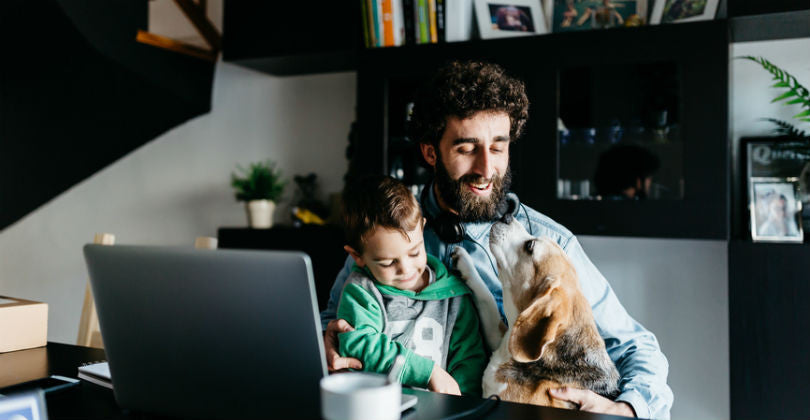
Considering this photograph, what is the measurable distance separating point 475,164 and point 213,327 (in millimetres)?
878

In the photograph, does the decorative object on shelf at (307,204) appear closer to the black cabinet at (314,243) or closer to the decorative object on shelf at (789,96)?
the black cabinet at (314,243)

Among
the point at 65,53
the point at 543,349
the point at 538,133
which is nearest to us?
the point at 543,349

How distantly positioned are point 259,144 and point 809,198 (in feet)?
7.92

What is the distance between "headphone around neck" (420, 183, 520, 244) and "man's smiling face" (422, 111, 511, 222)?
15mm

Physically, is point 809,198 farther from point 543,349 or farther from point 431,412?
point 431,412

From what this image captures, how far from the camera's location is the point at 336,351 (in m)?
1.33

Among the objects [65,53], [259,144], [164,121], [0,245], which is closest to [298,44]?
[259,144]

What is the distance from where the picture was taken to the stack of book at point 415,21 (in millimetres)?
2363

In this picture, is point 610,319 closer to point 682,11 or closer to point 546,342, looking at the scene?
point 546,342

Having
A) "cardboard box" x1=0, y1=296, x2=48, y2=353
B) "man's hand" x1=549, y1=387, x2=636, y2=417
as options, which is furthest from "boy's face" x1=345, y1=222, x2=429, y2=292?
"cardboard box" x1=0, y1=296, x2=48, y2=353

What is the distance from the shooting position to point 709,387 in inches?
91.7

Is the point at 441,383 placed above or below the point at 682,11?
below

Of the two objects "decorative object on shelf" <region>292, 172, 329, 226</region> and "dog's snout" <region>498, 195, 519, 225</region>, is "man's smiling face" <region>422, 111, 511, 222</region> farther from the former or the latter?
"decorative object on shelf" <region>292, 172, 329, 226</region>

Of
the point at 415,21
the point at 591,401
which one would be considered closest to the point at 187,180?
the point at 415,21
